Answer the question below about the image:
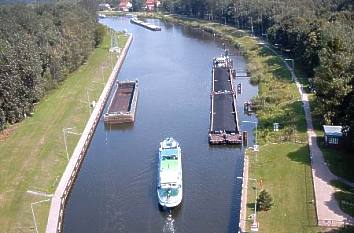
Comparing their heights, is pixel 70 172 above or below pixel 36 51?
below

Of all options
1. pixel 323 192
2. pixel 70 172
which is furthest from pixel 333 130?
pixel 70 172

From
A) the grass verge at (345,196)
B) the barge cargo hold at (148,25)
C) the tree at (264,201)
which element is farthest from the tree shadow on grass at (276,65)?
the barge cargo hold at (148,25)

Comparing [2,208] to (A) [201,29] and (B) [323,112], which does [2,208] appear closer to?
(B) [323,112]

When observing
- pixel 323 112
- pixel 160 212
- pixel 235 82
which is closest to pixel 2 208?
pixel 160 212

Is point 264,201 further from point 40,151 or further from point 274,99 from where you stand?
point 274,99

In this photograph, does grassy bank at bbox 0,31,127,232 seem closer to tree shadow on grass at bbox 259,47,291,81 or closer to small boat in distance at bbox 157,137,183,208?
small boat in distance at bbox 157,137,183,208

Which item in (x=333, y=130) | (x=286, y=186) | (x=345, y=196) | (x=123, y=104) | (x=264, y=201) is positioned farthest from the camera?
(x=123, y=104)

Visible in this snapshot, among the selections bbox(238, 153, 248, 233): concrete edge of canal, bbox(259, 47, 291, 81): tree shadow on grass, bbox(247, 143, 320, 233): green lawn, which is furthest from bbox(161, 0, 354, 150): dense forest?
bbox(238, 153, 248, 233): concrete edge of canal
